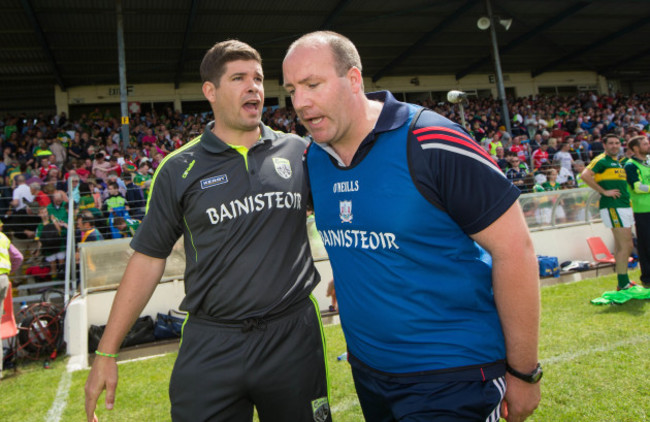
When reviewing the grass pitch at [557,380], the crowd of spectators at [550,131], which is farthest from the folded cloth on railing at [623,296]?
the crowd of spectators at [550,131]

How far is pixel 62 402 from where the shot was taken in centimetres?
501

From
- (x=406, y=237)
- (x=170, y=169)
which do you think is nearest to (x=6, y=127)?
(x=170, y=169)

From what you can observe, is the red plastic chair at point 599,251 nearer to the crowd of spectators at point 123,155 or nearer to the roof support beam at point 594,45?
the crowd of spectators at point 123,155

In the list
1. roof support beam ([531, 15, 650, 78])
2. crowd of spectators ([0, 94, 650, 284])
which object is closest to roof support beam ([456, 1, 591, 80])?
crowd of spectators ([0, 94, 650, 284])

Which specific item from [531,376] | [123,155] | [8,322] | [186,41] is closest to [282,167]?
[531,376]

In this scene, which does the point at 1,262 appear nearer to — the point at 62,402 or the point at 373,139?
the point at 62,402

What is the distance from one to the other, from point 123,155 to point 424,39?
50.4 feet

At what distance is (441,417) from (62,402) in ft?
16.1

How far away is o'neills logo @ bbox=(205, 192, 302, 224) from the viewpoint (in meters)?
2.27

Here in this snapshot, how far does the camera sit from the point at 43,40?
55.3ft

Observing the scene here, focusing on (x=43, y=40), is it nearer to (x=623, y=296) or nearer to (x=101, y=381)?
(x=101, y=381)

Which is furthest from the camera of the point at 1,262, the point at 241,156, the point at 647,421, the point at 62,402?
the point at 1,262

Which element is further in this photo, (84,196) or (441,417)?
(84,196)

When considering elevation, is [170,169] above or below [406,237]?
above
